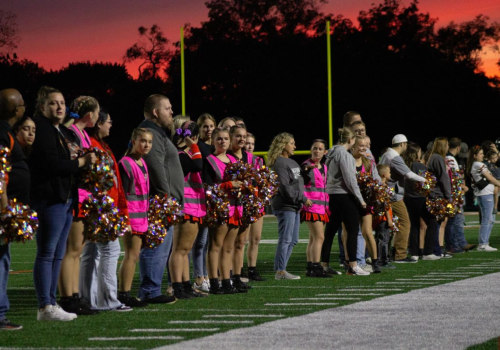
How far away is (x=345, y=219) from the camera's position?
1287cm

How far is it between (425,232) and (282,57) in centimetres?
3823

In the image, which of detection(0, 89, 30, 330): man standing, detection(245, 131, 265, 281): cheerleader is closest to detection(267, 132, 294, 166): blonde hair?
detection(245, 131, 265, 281): cheerleader

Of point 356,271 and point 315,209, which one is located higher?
point 315,209

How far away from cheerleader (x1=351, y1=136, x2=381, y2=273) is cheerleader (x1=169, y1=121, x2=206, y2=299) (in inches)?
141

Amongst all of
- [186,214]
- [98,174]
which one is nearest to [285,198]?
[186,214]

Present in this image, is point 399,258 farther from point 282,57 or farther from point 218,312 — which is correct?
point 282,57

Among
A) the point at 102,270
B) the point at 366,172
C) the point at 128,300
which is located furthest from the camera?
the point at 366,172

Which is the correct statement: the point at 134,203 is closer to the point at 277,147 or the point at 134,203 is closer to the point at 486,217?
the point at 277,147

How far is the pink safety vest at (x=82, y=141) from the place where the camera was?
8.58 m

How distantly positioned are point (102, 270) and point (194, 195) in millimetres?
1658

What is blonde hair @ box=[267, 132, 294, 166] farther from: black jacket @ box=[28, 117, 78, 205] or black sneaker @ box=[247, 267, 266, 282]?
black jacket @ box=[28, 117, 78, 205]

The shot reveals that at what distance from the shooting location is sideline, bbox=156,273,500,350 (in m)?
6.69

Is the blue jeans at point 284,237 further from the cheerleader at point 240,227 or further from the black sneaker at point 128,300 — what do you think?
the black sneaker at point 128,300

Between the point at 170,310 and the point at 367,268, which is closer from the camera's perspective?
the point at 170,310
